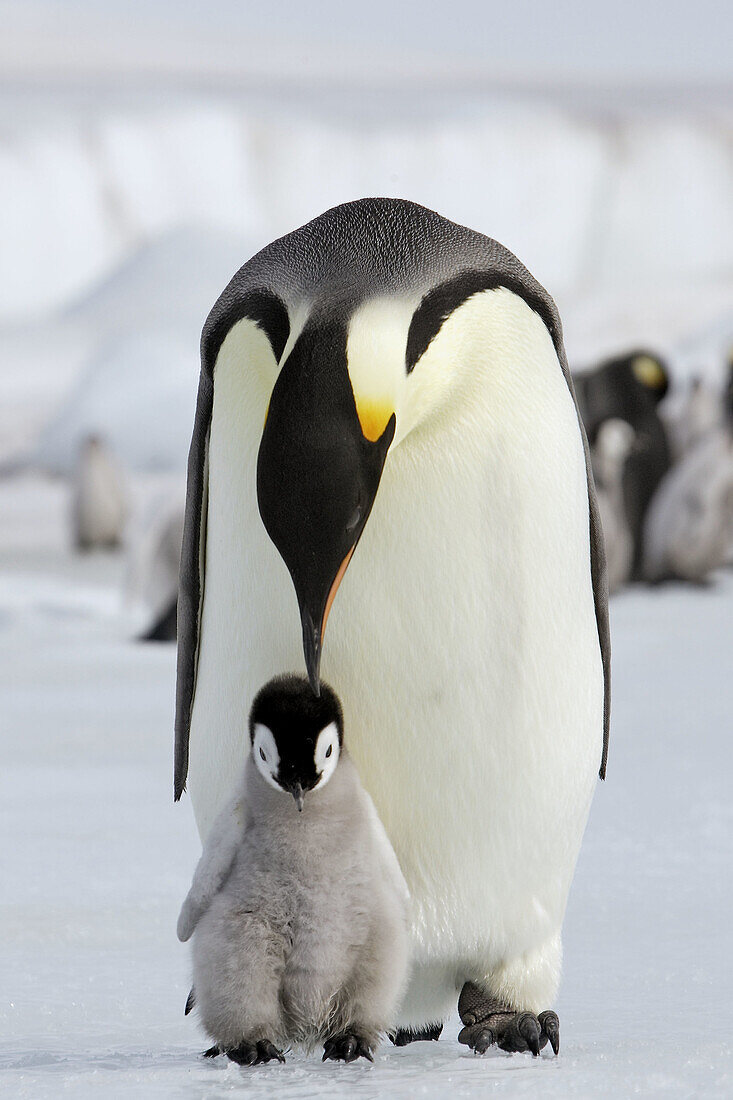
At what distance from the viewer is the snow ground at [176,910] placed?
4.27 feet

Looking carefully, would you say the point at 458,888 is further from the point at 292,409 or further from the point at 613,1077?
the point at 292,409

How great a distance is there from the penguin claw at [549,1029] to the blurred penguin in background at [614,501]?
417 centimetres

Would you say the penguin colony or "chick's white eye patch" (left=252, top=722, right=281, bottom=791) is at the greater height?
"chick's white eye patch" (left=252, top=722, right=281, bottom=791)

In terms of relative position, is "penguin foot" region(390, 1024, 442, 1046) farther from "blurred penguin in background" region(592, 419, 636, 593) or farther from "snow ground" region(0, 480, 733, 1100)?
"blurred penguin in background" region(592, 419, 636, 593)

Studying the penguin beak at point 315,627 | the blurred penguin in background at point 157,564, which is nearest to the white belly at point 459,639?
the penguin beak at point 315,627

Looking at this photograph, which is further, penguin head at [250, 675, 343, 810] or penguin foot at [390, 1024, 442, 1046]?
penguin foot at [390, 1024, 442, 1046]

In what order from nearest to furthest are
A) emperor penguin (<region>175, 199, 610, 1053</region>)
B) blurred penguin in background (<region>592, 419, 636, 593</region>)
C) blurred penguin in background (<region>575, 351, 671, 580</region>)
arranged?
1. emperor penguin (<region>175, 199, 610, 1053</region>)
2. blurred penguin in background (<region>592, 419, 636, 593</region>)
3. blurred penguin in background (<region>575, 351, 671, 580</region>)

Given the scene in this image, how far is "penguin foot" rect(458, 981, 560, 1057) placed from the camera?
146 centimetres

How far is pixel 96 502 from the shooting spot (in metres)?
7.63

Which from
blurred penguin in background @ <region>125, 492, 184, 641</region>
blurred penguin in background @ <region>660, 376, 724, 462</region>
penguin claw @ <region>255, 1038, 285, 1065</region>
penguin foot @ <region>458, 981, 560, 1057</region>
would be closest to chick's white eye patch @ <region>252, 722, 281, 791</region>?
penguin claw @ <region>255, 1038, 285, 1065</region>

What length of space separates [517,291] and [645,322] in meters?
13.3

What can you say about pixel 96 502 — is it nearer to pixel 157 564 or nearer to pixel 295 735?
pixel 157 564

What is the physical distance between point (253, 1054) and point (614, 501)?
4.61m

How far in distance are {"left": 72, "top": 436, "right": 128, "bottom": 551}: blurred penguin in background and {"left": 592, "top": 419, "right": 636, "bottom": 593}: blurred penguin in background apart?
2.71 metres
